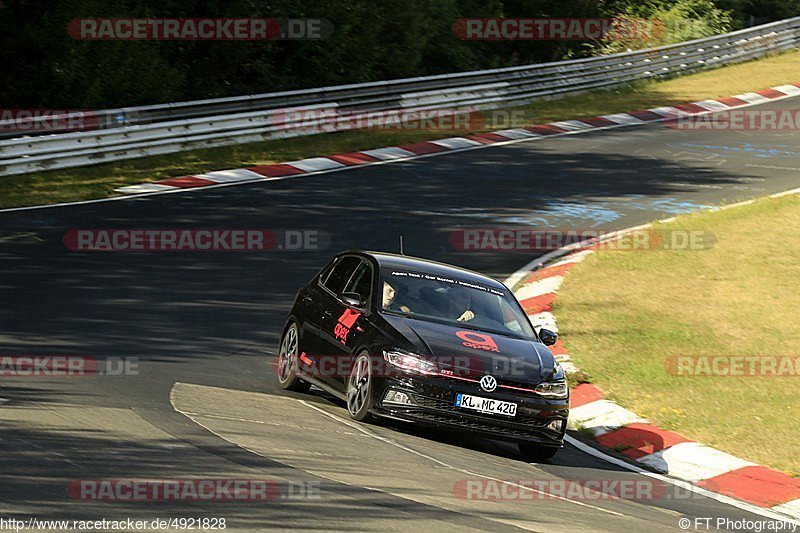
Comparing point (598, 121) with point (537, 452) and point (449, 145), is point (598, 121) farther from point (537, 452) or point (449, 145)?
point (537, 452)

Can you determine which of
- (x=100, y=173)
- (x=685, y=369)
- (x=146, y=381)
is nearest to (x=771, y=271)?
(x=685, y=369)

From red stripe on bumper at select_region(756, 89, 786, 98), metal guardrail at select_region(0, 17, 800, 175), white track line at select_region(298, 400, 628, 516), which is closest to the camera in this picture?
white track line at select_region(298, 400, 628, 516)

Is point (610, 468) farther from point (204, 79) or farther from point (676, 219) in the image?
point (204, 79)

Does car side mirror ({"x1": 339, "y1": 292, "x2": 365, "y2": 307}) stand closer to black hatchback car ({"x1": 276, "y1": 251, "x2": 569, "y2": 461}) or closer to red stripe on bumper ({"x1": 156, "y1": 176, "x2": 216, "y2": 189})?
black hatchback car ({"x1": 276, "y1": 251, "x2": 569, "y2": 461})

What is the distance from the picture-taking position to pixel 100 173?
21875 millimetres

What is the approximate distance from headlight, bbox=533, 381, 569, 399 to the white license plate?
1.17ft

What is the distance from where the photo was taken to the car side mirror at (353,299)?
10.4 m

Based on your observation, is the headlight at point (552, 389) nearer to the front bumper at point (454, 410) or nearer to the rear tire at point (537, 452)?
the front bumper at point (454, 410)

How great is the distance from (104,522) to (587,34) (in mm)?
36128

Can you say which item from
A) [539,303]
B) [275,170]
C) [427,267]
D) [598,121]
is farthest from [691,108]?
[427,267]

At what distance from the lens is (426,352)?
948 centimetres

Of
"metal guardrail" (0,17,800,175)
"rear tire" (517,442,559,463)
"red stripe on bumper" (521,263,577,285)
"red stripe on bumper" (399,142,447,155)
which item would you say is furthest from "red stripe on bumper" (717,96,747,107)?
"rear tire" (517,442,559,463)

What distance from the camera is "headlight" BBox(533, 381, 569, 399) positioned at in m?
9.52

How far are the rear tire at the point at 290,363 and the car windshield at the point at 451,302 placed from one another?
45.2 inches
